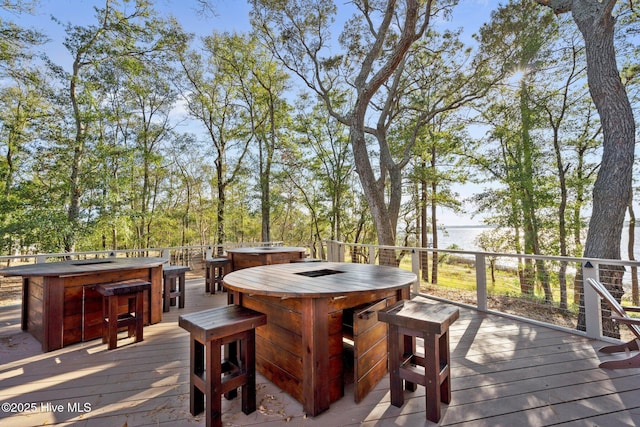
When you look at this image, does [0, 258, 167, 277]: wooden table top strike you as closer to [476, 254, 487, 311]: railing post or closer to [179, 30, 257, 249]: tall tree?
[476, 254, 487, 311]: railing post

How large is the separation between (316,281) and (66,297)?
8.96 ft

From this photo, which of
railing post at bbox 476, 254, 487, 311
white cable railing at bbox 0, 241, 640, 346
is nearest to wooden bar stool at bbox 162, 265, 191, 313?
white cable railing at bbox 0, 241, 640, 346

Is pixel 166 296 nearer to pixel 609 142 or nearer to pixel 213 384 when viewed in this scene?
pixel 213 384

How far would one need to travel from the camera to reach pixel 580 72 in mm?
8047

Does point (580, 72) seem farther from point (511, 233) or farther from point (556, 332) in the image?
point (556, 332)

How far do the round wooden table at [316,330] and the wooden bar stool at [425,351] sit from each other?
0.62ft

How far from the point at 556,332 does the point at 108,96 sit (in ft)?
41.5

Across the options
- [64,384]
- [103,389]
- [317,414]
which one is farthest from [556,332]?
[64,384]

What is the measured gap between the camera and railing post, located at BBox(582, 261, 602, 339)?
282 cm

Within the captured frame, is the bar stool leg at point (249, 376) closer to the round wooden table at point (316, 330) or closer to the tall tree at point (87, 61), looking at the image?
the round wooden table at point (316, 330)

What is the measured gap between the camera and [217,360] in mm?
1582

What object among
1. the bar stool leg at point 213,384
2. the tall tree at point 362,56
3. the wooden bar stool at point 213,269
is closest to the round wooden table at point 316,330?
the bar stool leg at point 213,384

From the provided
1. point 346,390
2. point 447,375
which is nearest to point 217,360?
point 346,390

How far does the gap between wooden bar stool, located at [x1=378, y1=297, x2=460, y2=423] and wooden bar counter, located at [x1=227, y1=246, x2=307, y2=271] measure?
3.06 meters
